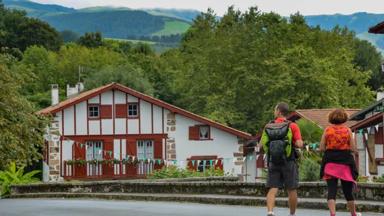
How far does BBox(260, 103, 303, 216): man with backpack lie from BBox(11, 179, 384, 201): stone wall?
140 inches

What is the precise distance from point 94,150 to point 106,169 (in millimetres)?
1468

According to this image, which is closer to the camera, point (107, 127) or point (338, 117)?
point (338, 117)

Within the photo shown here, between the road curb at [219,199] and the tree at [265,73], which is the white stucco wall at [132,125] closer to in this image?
the tree at [265,73]

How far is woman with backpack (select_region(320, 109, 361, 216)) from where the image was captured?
522 inches

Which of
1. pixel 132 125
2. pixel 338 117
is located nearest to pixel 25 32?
pixel 132 125

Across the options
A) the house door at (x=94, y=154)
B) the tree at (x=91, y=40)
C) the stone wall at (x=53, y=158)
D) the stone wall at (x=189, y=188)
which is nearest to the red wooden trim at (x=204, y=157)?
the house door at (x=94, y=154)

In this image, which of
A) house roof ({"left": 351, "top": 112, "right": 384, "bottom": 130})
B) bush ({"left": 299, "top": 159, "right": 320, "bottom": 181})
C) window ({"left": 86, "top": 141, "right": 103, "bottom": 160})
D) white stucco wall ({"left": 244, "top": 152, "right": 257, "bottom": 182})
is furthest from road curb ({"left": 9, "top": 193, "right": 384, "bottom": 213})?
white stucco wall ({"left": 244, "top": 152, "right": 257, "bottom": 182})

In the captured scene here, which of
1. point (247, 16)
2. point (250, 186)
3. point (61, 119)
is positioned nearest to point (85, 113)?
point (61, 119)

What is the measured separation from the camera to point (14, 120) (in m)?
25.7

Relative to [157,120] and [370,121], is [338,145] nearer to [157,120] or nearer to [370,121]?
→ [370,121]

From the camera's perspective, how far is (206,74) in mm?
73188

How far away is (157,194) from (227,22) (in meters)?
64.3

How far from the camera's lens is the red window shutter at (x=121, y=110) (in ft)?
167

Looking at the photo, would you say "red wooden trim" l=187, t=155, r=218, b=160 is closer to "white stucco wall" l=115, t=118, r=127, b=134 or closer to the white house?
the white house
